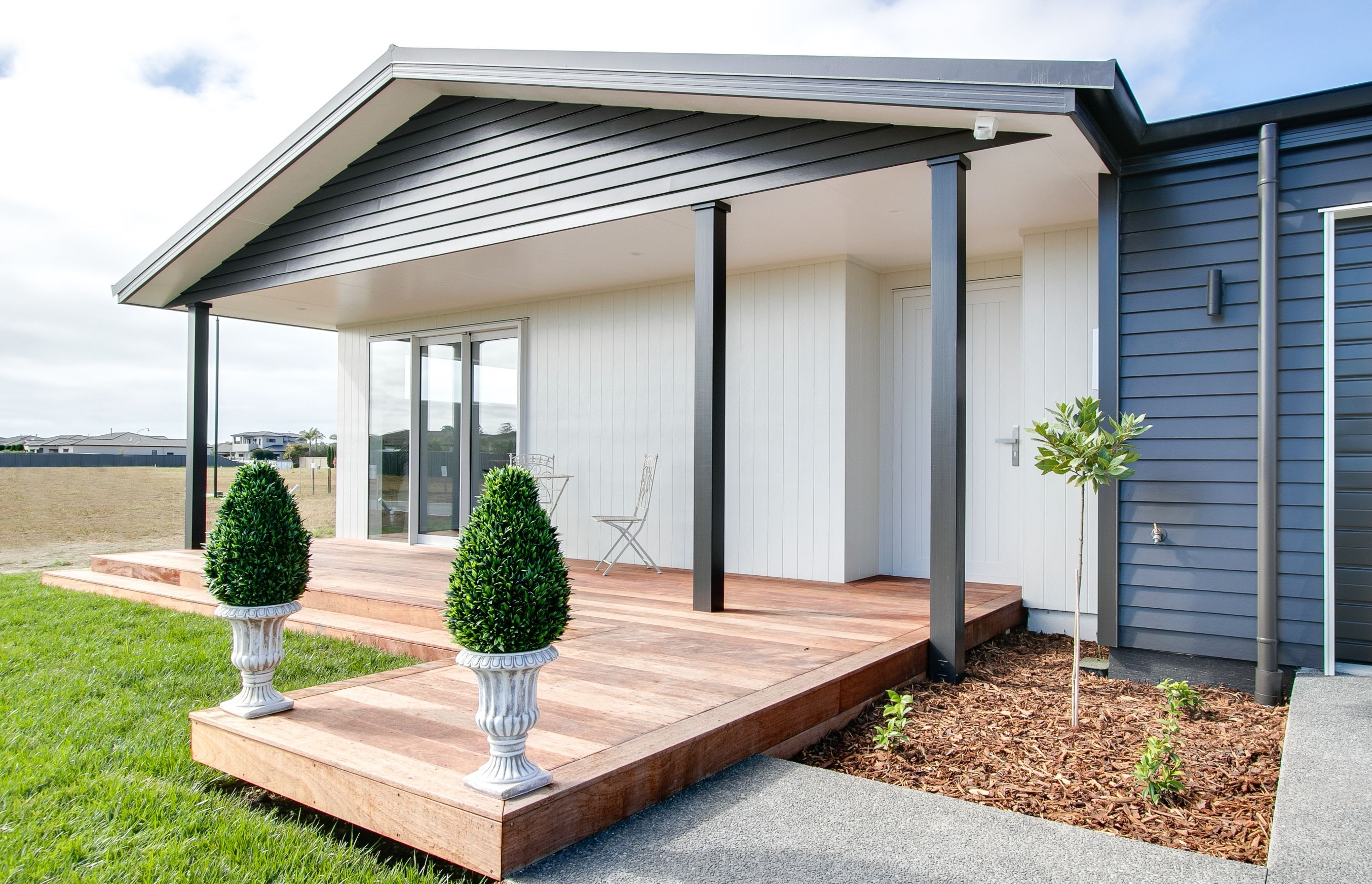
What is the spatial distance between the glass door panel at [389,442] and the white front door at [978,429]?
15.9 ft

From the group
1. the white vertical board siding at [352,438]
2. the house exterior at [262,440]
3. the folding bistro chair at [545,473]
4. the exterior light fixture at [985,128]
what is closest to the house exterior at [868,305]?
the exterior light fixture at [985,128]

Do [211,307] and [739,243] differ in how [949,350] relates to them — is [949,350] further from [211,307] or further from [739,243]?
[211,307]

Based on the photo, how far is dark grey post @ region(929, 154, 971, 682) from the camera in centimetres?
355

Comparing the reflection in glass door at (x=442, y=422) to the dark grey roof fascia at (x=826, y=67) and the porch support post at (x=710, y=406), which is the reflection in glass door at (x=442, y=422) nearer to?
the dark grey roof fascia at (x=826, y=67)

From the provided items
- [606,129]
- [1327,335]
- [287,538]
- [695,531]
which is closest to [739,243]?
[606,129]

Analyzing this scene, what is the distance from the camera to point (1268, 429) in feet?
11.6

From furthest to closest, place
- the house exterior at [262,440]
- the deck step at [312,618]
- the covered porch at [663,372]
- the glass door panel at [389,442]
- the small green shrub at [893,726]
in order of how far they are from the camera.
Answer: the house exterior at [262,440] → the glass door panel at [389,442] → the deck step at [312,618] → the small green shrub at [893,726] → the covered porch at [663,372]

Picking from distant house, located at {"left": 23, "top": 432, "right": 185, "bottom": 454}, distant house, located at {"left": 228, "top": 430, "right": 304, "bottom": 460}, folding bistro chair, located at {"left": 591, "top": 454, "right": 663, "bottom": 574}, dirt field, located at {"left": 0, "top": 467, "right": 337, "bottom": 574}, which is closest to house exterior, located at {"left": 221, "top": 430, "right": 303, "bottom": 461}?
distant house, located at {"left": 228, "top": 430, "right": 304, "bottom": 460}

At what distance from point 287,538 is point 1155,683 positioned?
385 centimetres

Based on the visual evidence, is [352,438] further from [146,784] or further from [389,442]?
[146,784]

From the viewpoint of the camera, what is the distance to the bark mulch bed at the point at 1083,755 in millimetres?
2322

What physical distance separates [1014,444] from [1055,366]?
696mm

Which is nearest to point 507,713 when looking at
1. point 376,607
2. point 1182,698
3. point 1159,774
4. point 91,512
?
point 1159,774

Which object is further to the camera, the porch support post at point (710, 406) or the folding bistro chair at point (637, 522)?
the folding bistro chair at point (637, 522)
